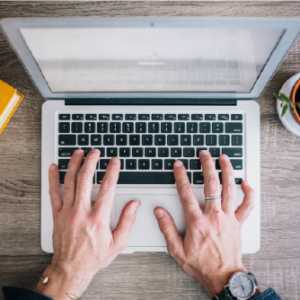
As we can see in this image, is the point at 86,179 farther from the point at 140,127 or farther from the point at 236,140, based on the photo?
the point at 236,140

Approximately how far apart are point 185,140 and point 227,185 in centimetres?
15

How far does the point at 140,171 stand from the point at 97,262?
0.81ft

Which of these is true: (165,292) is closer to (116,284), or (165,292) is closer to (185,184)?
(116,284)

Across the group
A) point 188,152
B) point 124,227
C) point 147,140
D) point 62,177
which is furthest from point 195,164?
point 62,177

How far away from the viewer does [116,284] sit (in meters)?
0.67

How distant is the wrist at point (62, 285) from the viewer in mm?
586

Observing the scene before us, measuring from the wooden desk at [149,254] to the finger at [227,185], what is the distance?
12cm

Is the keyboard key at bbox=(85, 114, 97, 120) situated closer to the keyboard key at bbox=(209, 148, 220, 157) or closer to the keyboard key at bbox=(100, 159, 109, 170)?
the keyboard key at bbox=(100, 159, 109, 170)

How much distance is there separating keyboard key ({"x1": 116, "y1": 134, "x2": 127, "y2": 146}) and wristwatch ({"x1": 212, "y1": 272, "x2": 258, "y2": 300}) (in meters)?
0.42

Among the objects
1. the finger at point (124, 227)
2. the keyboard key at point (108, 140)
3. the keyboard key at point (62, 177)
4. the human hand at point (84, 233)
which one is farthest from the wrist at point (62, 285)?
the keyboard key at point (108, 140)

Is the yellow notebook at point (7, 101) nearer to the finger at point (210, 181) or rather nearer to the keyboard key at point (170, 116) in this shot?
the keyboard key at point (170, 116)

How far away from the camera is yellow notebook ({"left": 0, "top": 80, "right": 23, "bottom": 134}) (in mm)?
614

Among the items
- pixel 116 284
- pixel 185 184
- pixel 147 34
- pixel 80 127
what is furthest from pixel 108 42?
pixel 116 284

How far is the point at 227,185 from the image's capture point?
1.99 feet
